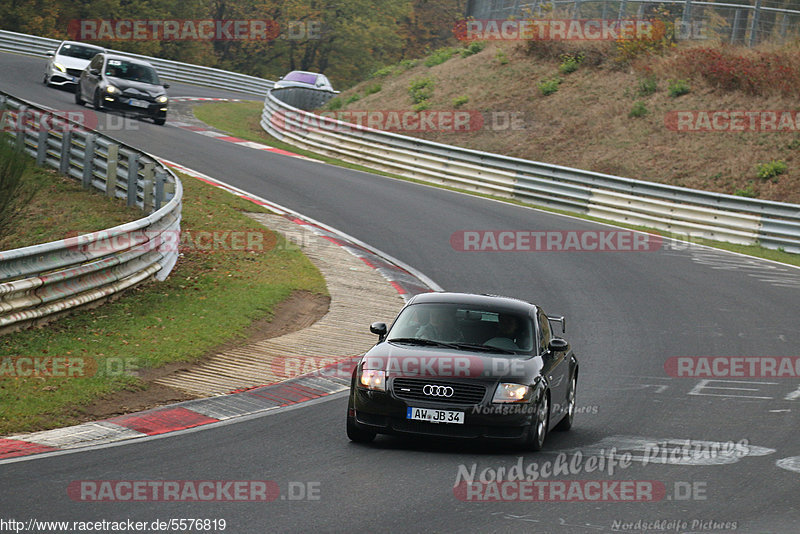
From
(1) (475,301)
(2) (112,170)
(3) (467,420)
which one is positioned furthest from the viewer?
(2) (112,170)

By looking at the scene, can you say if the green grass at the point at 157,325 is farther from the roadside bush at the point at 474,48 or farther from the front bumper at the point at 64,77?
the roadside bush at the point at 474,48

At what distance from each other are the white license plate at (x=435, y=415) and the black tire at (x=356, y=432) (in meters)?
0.48

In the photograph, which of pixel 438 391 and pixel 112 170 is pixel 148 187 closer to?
pixel 112 170

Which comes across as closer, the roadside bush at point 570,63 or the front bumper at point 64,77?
the front bumper at point 64,77

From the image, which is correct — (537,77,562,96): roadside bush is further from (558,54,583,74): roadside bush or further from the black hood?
the black hood

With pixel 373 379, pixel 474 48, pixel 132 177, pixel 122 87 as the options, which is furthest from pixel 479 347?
pixel 474 48

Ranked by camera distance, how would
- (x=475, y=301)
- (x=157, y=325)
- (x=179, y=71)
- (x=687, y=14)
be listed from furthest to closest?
(x=179, y=71), (x=687, y=14), (x=157, y=325), (x=475, y=301)

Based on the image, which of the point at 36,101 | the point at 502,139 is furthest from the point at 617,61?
the point at 36,101

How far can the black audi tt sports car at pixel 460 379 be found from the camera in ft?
30.6

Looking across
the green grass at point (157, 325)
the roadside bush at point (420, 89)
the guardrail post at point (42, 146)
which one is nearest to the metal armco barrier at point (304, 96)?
the roadside bush at point (420, 89)

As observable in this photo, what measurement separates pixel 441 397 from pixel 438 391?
6 centimetres

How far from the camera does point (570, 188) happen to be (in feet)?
93.1

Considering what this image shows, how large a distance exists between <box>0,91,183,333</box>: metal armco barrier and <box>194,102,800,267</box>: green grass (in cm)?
1153

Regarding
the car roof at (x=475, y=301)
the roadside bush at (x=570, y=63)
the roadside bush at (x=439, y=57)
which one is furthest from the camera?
the roadside bush at (x=439, y=57)
